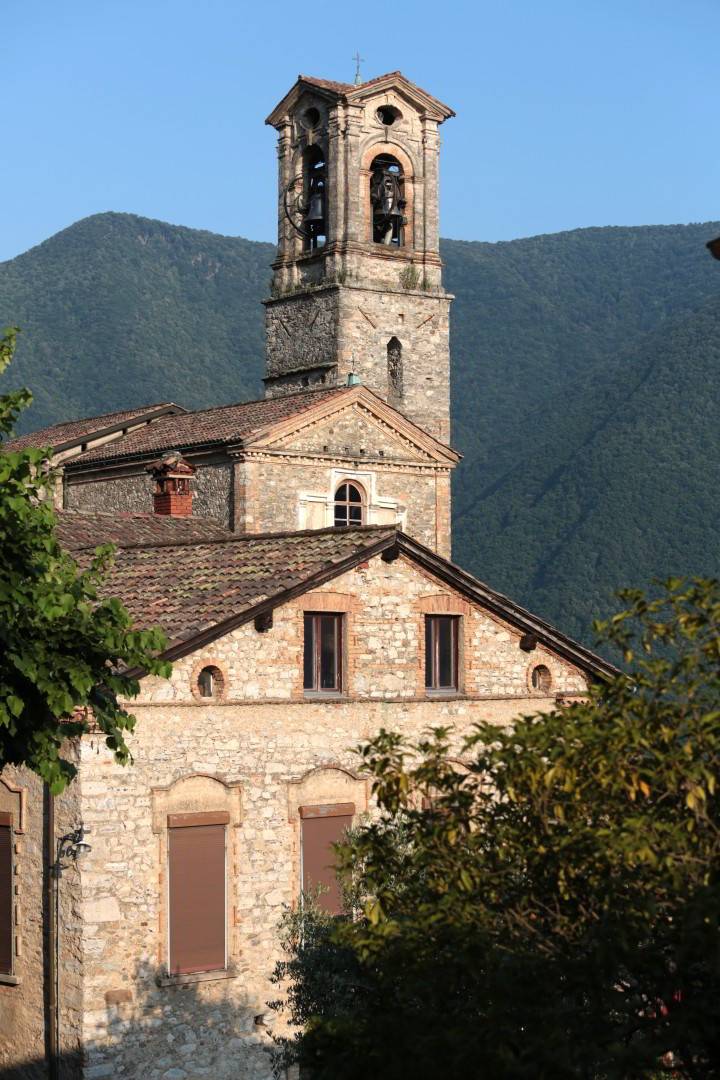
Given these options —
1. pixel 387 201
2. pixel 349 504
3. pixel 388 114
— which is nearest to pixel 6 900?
pixel 349 504

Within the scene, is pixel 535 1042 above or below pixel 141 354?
below

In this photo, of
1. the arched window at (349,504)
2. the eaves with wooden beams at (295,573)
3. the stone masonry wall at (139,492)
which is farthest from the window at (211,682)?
the arched window at (349,504)

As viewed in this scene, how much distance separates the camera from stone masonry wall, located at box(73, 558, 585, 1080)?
16922mm

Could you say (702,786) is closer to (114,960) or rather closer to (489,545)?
(114,960)

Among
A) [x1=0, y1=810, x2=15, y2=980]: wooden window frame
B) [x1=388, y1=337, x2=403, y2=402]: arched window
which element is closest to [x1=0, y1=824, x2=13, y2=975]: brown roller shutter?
[x1=0, y1=810, x2=15, y2=980]: wooden window frame

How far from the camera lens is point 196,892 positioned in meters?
17.6

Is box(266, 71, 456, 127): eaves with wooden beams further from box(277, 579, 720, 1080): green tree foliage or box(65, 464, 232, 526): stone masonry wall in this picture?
box(277, 579, 720, 1080): green tree foliage

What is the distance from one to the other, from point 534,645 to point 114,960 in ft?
20.9

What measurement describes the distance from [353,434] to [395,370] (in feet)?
33.1

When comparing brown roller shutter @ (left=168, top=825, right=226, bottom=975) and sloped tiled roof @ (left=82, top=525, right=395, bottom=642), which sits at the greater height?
sloped tiled roof @ (left=82, top=525, right=395, bottom=642)

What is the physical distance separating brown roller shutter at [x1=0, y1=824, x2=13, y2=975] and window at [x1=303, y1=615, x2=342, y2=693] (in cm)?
352

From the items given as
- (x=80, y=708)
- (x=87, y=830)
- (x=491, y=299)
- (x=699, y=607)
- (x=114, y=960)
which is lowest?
(x=114, y=960)

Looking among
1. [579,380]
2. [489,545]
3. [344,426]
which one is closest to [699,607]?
[344,426]

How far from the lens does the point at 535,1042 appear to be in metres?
8.85
